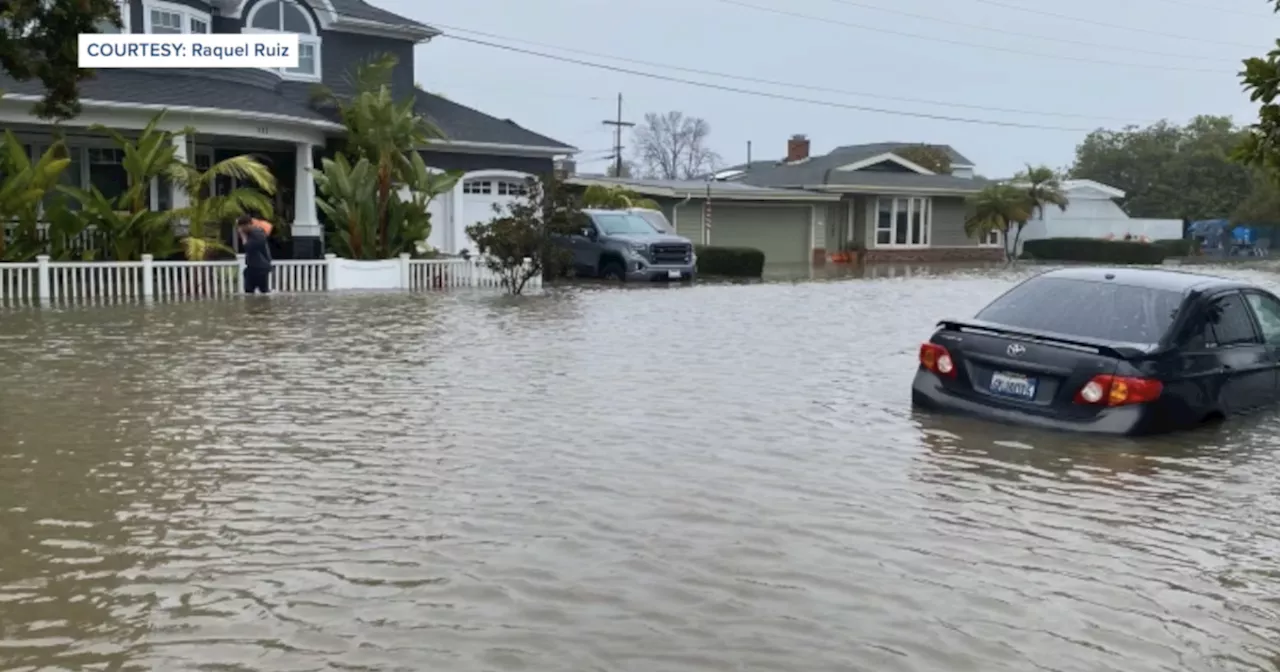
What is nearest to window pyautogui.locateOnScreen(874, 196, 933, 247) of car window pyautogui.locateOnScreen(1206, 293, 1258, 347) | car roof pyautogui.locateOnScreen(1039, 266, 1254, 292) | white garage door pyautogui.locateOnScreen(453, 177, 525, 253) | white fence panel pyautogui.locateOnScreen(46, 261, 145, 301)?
white garage door pyautogui.locateOnScreen(453, 177, 525, 253)

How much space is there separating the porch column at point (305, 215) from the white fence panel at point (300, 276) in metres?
2.96

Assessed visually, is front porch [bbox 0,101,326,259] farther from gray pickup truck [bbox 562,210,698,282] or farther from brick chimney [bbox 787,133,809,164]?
brick chimney [bbox 787,133,809,164]

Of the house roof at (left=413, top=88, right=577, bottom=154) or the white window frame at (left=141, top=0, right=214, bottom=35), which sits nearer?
the white window frame at (left=141, top=0, right=214, bottom=35)

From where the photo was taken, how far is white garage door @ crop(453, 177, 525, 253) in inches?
1238

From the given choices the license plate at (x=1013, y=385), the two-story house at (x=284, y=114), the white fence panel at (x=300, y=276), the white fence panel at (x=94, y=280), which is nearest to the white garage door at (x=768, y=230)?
the two-story house at (x=284, y=114)

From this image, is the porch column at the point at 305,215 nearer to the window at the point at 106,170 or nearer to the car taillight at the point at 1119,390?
the window at the point at 106,170

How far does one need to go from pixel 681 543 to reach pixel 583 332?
35.9ft

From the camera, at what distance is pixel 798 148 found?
60812 millimetres

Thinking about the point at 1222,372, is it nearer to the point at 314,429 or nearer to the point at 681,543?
the point at 681,543

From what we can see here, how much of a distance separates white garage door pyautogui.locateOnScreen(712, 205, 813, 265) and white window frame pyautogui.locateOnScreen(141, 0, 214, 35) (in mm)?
19898

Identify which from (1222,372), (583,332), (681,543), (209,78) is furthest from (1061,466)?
(209,78)

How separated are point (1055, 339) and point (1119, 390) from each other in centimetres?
62

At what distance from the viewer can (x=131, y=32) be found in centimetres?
2605

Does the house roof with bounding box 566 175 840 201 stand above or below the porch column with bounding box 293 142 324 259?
above
